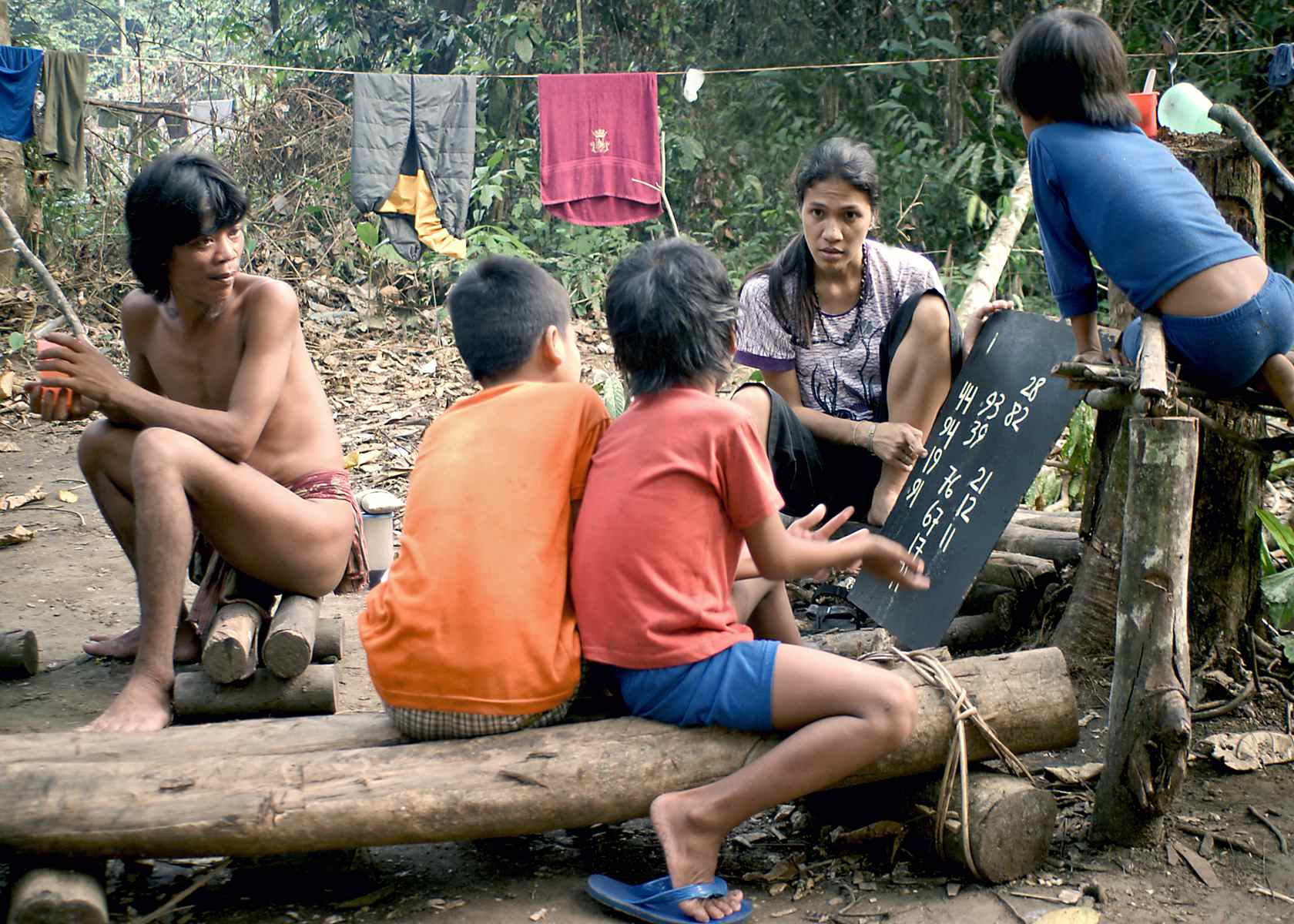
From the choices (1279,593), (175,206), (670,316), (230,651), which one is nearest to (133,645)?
(230,651)

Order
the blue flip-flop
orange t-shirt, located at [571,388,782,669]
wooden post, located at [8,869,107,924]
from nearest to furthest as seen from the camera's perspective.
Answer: wooden post, located at [8,869,107,924], the blue flip-flop, orange t-shirt, located at [571,388,782,669]

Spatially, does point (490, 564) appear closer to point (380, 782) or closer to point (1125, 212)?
point (380, 782)

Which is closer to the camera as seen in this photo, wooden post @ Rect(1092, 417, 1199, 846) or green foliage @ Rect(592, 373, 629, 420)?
wooden post @ Rect(1092, 417, 1199, 846)

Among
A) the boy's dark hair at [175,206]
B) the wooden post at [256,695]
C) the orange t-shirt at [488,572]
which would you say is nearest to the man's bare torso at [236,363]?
the boy's dark hair at [175,206]

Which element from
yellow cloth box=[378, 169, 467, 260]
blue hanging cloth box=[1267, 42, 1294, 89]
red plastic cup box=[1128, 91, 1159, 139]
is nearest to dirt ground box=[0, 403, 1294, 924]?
red plastic cup box=[1128, 91, 1159, 139]

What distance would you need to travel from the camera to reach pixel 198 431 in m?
3.11

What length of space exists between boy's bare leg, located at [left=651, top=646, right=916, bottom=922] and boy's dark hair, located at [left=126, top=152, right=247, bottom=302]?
1.99 metres

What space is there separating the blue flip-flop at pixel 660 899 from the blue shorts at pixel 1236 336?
5.25 feet

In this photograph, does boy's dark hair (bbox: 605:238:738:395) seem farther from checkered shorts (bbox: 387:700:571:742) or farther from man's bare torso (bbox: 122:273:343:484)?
man's bare torso (bbox: 122:273:343:484)

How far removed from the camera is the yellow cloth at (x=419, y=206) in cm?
801

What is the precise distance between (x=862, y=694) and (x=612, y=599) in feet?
1.85

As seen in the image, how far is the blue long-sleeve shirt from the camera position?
2.84 meters

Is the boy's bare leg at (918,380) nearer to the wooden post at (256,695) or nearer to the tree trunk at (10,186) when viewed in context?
the wooden post at (256,695)

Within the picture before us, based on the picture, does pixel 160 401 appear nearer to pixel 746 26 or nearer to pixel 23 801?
pixel 23 801
